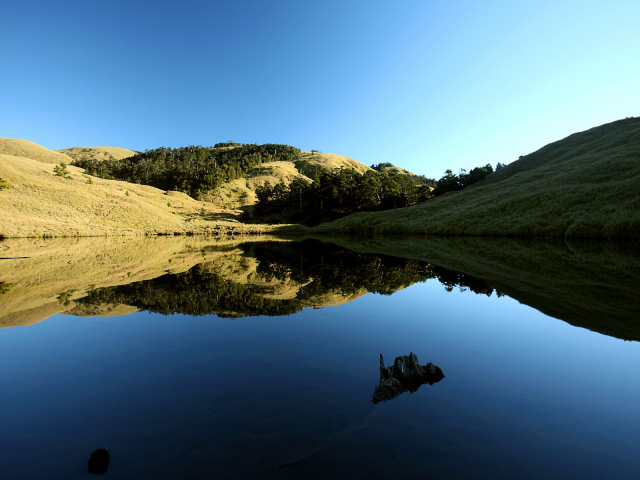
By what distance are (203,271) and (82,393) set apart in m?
11.8

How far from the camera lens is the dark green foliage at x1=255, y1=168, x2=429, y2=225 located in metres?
88.0

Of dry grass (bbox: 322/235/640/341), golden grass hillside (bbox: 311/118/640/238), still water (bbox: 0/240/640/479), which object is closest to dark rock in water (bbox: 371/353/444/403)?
still water (bbox: 0/240/640/479)

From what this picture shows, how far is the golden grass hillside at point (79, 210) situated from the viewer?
49438 millimetres

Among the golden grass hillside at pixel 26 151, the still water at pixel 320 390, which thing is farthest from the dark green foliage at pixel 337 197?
the golden grass hillside at pixel 26 151

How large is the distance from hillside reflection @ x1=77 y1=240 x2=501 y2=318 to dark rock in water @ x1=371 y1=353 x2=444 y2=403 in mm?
4429

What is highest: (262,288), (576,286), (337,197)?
(337,197)

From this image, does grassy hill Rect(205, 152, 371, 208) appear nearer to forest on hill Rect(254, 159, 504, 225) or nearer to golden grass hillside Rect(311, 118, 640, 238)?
forest on hill Rect(254, 159, 504, 225)

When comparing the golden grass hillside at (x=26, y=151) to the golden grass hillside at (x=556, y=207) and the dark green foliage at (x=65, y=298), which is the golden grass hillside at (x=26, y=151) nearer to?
the golden grass hillside at (x=556, y=207)

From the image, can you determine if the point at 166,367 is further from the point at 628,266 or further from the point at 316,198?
the point at 316,198

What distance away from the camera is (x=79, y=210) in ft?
198

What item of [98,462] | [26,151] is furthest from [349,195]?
[26,151]

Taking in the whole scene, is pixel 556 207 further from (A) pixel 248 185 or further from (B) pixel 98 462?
(A) pixel 248 185

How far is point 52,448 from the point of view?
10.6 feet

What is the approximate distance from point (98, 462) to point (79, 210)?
244ft
